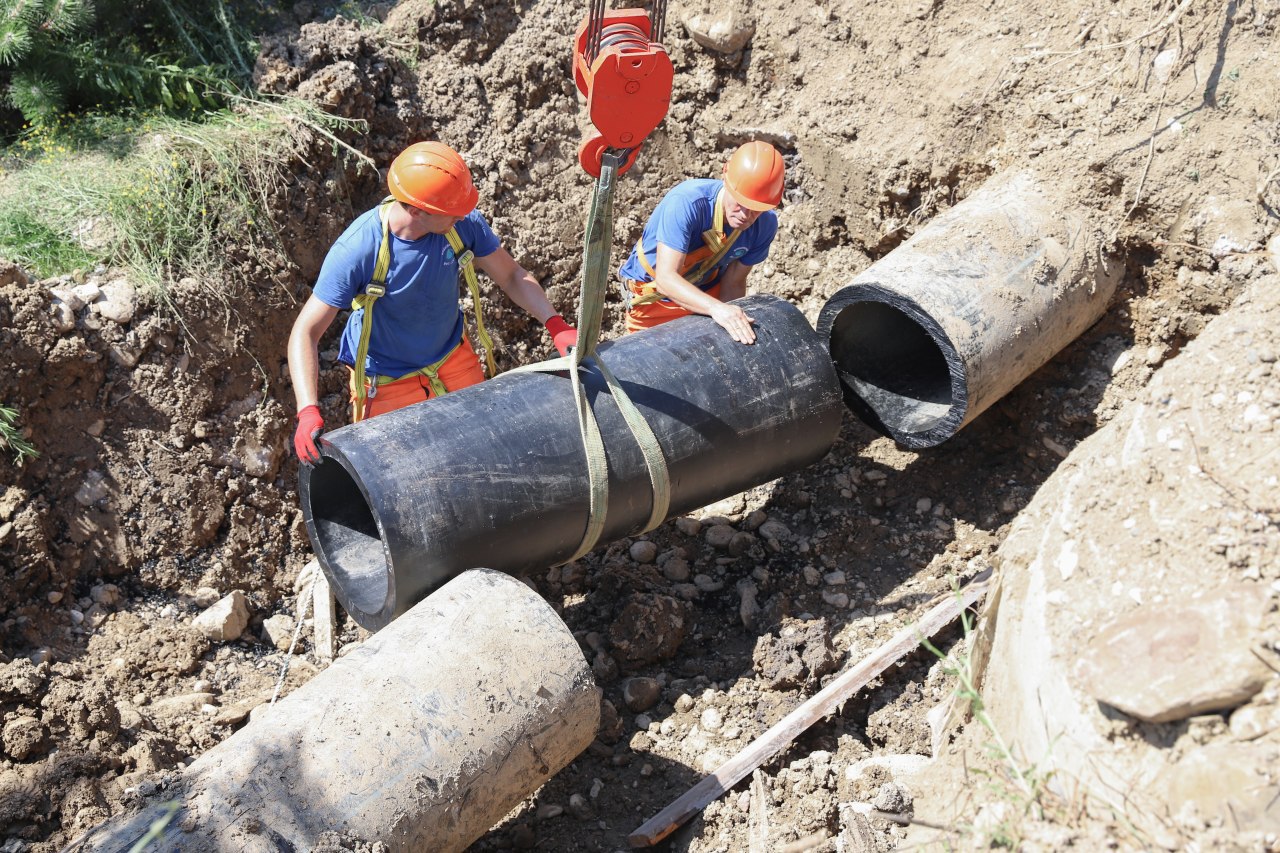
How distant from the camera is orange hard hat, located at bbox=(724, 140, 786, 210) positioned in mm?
4246

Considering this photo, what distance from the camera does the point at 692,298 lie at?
429 cm

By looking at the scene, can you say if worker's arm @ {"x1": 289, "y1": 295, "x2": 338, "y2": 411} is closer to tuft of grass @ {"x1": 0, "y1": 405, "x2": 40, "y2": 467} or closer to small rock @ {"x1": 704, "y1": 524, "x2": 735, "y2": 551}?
tuft of grass @ {"x1": 0, "y1": 405, "x2": 40, "y2": 467}

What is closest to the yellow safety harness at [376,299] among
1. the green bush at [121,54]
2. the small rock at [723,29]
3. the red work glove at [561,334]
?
the red work glove at [561,334]

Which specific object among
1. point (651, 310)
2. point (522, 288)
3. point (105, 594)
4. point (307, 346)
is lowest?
point (105, 594)

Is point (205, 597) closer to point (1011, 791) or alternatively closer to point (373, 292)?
point (373, 292)

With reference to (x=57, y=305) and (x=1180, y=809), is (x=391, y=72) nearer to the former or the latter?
(x=57, y=305)

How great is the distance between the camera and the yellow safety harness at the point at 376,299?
4012 millimetres

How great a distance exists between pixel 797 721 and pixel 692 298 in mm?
1678

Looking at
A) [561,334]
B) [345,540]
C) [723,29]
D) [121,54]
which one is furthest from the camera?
[723,29]

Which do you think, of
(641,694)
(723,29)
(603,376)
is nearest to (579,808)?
(641,694)

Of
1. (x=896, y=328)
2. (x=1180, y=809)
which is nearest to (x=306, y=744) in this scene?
(x=1180, y=809)

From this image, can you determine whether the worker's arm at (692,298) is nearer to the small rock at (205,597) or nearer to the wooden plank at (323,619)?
the wooden plank at (323,619)

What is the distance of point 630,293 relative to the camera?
16.3 ft

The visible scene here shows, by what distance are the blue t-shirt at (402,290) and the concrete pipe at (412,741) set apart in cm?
128
